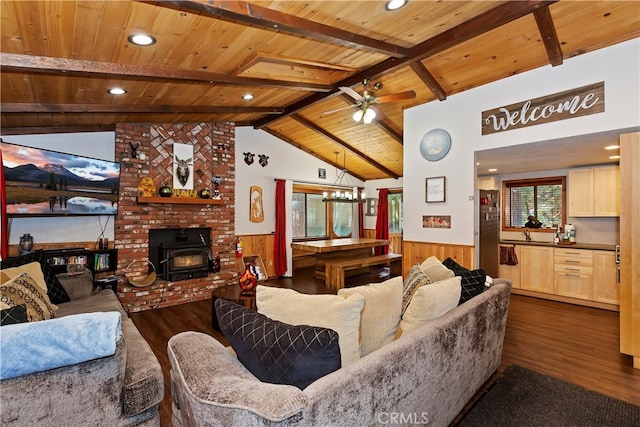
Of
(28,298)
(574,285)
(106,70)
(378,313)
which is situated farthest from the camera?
(574,285)

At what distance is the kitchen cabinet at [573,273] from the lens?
442cm

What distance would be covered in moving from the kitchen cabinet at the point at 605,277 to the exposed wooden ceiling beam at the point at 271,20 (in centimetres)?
414

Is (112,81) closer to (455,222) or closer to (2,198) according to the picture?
(2,198)

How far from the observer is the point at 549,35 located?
10.1 ft

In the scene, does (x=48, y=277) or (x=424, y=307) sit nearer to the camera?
(x=424, y=307)

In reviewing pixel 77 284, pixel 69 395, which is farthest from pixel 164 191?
pixel 69 395

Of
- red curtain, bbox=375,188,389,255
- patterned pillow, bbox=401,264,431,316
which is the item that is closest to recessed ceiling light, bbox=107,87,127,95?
patterned pillow, bbox=401,264,431,316

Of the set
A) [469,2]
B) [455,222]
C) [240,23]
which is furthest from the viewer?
[455,222]

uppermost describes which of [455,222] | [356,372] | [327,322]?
[455,222]

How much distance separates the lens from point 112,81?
3203 mm

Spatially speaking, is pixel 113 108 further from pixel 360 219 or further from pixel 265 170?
pixel 360 219

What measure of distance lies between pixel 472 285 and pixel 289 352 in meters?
1.71

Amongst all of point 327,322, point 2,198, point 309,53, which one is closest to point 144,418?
point 327,322

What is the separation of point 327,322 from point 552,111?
3.73 meters
